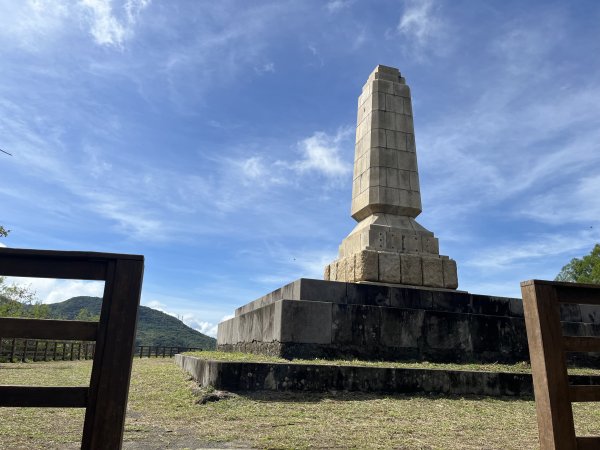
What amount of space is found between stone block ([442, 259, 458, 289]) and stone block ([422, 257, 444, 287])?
3.7 inches

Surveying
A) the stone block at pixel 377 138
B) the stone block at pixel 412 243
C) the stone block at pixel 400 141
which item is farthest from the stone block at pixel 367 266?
the stone block at pixel 400 141

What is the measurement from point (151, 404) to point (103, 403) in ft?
10.8

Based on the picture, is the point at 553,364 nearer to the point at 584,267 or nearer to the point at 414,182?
the point at 414,182

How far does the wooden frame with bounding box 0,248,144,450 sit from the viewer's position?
2049 millimetres

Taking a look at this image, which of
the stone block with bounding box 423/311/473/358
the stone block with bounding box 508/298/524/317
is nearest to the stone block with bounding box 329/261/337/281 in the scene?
the stone block with bounding box 423/311/473/358

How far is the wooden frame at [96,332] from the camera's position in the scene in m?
2.05

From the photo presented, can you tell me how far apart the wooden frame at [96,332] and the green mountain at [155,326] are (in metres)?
87.2

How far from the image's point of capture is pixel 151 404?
5043 mm

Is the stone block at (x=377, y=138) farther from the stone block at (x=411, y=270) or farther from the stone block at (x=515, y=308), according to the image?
the stone block at (x=515, y=308)

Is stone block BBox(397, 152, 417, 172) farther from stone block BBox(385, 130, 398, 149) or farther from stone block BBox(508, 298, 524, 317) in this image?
stone block BBox(508, 298, 524, 317)

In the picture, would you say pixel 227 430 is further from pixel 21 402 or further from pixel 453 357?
pixel 453 357

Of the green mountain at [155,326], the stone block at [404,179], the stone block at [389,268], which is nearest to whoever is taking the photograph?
the stone block at [389,268]

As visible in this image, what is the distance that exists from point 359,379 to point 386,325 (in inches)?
78.0

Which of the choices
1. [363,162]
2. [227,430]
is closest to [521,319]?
[363,162]
